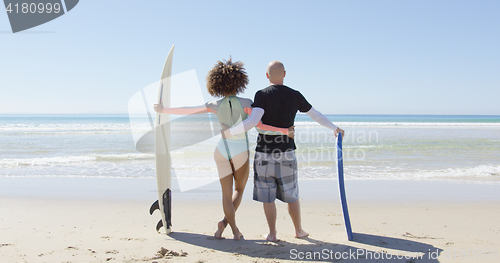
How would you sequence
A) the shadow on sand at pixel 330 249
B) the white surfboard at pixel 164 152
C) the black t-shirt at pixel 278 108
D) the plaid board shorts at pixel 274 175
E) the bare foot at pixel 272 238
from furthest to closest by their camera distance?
the white surfboard at pixel 164 152 → the bare foot at pixel 272 238 → the plaid board shorts at pixel 274 175 → the black t-shirt at pixel 278 108 → the shadow on sand at pixel 330 249

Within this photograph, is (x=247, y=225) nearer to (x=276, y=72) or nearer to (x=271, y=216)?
(x=271, y=216)

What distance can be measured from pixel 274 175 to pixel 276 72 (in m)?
0.94

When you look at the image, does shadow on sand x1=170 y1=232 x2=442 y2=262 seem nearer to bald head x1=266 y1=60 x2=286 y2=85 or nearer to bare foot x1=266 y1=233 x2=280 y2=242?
bare foot x1=266 y1=233 x2=280 y2=242

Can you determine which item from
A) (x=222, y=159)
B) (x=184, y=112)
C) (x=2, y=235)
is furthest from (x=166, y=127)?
(x=2, y=235)

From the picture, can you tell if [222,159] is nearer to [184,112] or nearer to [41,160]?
[184,112]

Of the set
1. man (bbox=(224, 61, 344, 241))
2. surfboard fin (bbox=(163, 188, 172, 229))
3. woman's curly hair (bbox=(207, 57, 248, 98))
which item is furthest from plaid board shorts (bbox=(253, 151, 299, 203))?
surfboard fin (bbox=(163, 188, 172, 229))

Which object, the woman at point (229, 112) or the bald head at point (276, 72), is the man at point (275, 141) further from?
the woman at point (229, 112)

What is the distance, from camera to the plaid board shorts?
2.76 m

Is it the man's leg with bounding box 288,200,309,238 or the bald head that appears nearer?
the bald head

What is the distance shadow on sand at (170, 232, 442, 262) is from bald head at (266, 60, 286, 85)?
151 centimetres

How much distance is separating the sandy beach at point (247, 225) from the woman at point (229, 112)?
2.20ft

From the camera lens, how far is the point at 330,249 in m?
2.71

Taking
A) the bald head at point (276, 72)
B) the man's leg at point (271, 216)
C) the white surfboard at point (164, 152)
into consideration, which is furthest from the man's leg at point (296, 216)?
the white surfboard at point (164, 152)

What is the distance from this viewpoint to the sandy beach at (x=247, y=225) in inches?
103
